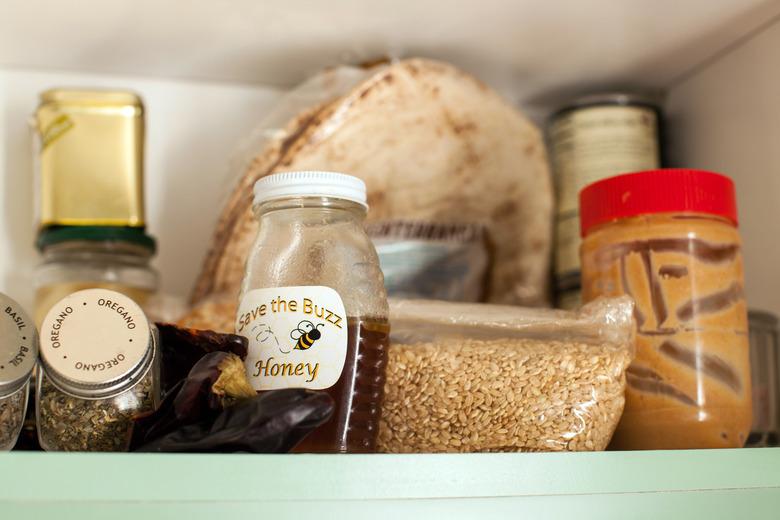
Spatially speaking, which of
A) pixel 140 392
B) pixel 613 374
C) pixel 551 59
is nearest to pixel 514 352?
pixel 613 374

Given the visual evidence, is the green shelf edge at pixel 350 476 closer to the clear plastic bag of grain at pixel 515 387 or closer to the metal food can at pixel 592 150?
the clear plastic bag of grain at pixel 515 387

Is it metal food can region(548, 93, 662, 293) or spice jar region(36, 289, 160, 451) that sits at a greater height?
metal food can region(548, 93, 662, 293)

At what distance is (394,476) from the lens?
490 millimetres

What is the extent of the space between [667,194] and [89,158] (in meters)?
0.50

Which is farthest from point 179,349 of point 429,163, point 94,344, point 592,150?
point 592,150

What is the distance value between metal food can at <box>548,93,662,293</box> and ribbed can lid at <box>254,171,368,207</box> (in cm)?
35

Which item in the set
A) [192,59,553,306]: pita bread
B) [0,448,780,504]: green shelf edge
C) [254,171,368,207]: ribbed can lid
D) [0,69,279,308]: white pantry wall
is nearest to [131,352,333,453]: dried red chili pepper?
[0,448,780,504]: green shelf edge

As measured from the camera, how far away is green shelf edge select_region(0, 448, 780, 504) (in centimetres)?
45

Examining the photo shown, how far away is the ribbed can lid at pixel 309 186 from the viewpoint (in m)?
0.56

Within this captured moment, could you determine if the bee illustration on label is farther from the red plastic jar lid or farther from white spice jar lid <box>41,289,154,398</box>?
the red plastic jar lid

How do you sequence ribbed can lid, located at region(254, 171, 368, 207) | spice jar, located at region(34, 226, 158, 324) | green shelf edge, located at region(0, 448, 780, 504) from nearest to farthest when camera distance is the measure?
green shelf edge, located at region(0, 448, 780, 504) → ribbed can lid, located at region(254, 171, 368, 207) → spice jar, located at region(34, 226, 158, 324)

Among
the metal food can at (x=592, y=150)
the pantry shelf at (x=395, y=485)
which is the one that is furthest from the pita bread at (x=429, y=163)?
the pantry shelf at (x=395, y=485)

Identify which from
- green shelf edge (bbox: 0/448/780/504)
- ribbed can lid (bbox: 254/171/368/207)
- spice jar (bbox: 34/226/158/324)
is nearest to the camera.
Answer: green shelf edge (bbox: 0/448/780/504)

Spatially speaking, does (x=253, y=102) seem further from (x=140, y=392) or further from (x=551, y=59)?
A: (x=140, y=392)
